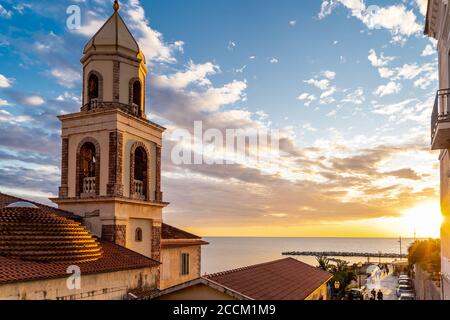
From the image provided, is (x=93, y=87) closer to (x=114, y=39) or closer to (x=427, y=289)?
(x=114, y=39)

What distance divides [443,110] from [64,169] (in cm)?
1901

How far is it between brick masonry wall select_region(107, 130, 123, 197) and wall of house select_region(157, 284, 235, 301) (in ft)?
27.6

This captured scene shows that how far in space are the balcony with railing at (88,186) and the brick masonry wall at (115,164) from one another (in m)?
1.25

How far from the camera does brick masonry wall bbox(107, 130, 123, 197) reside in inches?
858

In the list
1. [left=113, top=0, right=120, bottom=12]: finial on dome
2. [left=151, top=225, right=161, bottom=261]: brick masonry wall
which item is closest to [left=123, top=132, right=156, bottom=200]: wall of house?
[left=151, top=225, right=161, bottom=261]: brick masonry wall

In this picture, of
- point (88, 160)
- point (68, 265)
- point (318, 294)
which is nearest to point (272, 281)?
point (318, 294)

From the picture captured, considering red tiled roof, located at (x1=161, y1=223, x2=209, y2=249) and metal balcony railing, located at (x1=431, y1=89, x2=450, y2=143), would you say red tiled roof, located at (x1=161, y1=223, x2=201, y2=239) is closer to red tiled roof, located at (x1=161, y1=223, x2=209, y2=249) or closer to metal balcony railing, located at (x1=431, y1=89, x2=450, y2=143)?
red tiled roof, located at (x1=161, y1=223, x2=209, y2=249)

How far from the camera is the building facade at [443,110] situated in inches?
437

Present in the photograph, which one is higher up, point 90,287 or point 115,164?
point 115,164

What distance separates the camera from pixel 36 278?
13531 mm

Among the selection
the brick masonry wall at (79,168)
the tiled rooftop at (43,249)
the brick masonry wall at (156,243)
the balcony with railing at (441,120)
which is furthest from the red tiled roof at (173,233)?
the balcony with railing at (441,120)

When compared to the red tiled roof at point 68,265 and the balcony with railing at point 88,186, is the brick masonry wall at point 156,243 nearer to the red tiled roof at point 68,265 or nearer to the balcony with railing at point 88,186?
the red tiled roof at point 68,265

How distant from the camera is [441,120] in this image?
10.5 metres
